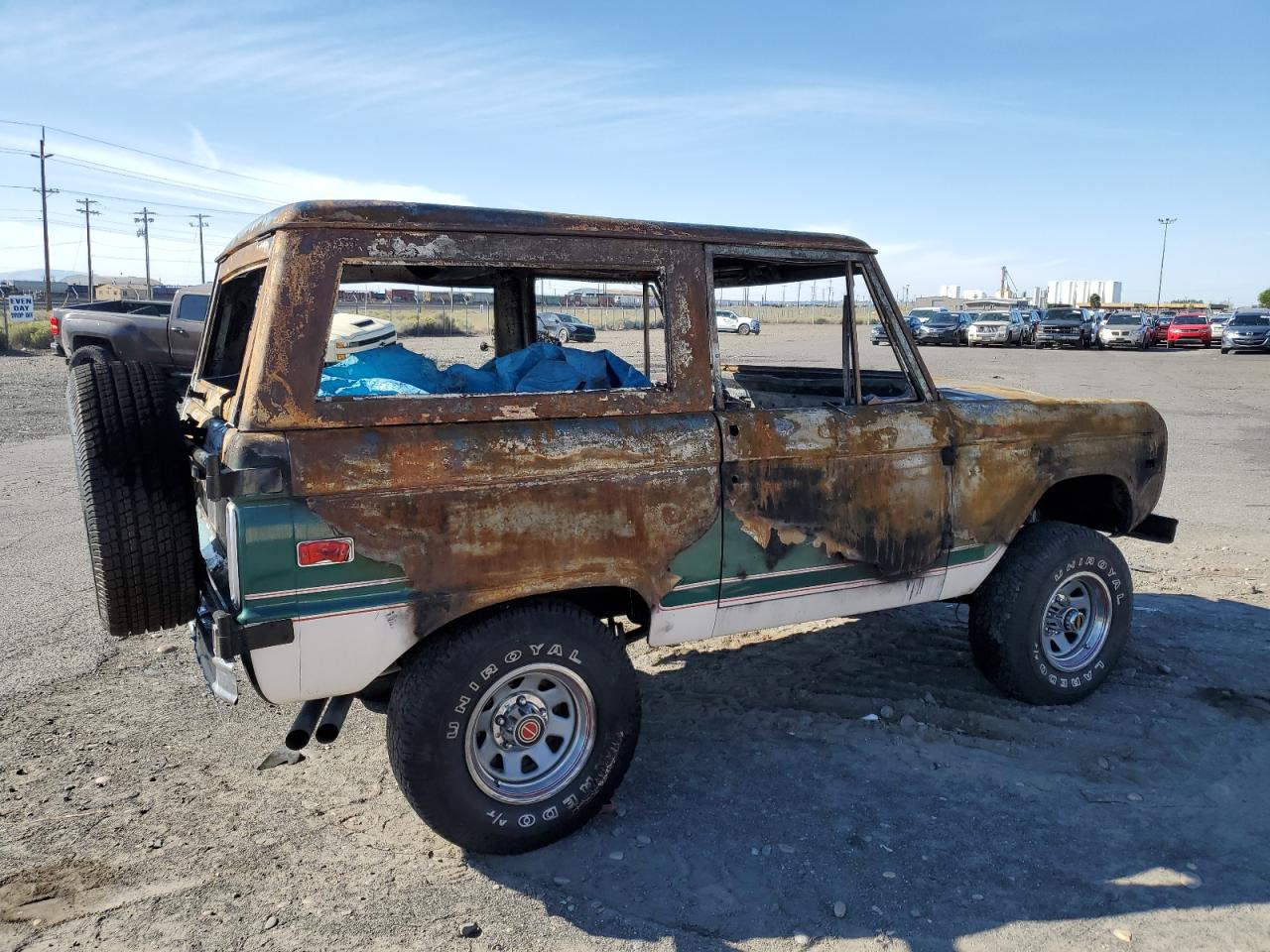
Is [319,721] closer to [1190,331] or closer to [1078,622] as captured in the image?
[1078,622]

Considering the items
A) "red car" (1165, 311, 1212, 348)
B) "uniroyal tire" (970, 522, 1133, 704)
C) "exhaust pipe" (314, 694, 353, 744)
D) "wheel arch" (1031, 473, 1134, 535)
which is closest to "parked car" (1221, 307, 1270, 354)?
"red car" (1165, 311, 1212, 348)

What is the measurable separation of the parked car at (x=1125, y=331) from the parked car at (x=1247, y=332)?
2.82 meters

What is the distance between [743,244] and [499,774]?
217 centimetres

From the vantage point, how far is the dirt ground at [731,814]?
114 inches

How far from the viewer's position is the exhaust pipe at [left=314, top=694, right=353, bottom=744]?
10.2 feet

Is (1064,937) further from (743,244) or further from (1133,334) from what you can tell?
(1133,334)

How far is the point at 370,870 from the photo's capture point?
10.3 ft

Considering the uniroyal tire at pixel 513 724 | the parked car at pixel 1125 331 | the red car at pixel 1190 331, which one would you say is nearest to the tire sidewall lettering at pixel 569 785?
the uniroyal tire at pixel 513 724

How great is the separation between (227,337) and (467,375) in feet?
4.51

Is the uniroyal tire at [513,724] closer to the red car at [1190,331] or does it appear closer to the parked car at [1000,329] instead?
the parked car at [1000,329]

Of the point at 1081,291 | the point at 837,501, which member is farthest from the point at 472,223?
the point at 1081,291

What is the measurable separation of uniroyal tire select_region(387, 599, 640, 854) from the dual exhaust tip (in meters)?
0.19

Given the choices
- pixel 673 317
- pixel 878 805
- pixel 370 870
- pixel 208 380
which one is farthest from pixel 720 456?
pixel 208 380

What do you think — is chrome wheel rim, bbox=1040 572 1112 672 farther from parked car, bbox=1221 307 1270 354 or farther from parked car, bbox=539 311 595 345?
parked car, bbox=1221 307 1270 354
